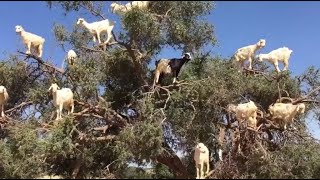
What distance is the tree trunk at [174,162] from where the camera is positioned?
11.7 meters

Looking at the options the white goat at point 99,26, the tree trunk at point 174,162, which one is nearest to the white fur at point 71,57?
the white goat at point 99,26

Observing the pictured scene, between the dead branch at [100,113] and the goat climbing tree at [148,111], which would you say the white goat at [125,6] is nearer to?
the goat climbing tree at [148,111]

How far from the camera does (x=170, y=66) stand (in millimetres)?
11969

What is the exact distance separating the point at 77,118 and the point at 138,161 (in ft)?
5.70

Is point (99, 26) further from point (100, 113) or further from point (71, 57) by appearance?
point (100, 113)

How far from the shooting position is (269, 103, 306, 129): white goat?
11.0 m

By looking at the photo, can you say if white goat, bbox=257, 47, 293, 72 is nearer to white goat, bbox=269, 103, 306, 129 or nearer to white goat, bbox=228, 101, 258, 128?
white goat, bbox=269, 103, 306, 129

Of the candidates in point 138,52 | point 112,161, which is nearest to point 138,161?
point 112,161

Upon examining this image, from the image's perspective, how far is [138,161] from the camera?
36.2ft

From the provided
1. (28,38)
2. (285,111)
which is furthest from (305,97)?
(28,38)

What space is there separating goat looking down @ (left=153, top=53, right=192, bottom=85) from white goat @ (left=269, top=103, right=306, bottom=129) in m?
2.26

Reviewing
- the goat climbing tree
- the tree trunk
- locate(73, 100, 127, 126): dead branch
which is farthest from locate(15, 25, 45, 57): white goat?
the tree trunk

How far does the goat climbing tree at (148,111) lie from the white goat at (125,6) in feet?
0.57

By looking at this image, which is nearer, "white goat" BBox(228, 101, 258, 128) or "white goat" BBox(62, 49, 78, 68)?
"white goat" BBox(228, 101, 258, 128)
